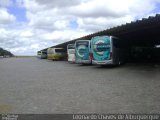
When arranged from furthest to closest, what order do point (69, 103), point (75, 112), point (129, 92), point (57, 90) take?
point (57, 90), point (129, 92), point (69, 103), point (75, 112)

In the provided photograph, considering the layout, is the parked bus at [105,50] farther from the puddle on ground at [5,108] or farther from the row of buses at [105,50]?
the puddle on ground at [5,108]

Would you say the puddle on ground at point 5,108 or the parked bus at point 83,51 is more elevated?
the parked bus at point 83,51

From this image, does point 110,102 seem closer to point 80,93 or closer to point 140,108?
point 140,108

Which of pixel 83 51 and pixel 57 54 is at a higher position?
pixel 83 51

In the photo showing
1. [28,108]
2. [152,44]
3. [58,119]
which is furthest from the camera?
[152,44]

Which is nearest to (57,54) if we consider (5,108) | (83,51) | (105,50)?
(83,51)

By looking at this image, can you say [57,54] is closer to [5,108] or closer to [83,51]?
[83,51]

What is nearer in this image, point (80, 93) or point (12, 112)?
point (12, 112)

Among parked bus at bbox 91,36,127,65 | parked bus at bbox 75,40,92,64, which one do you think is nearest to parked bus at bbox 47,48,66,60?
parked bus at bbox 75,40,92,64

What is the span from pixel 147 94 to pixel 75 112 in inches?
152

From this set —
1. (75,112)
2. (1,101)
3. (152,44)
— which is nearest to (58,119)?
(75,112)

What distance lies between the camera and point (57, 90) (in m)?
13.9

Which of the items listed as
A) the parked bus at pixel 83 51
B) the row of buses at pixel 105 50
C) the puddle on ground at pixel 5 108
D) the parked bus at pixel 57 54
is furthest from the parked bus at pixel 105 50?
the parked bus at pixel 57 54

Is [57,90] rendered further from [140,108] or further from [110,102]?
[140,108]
